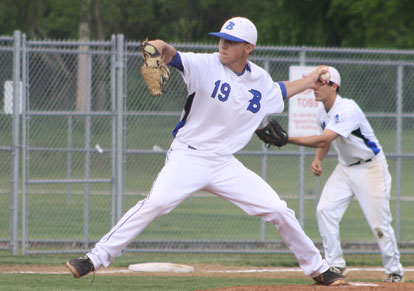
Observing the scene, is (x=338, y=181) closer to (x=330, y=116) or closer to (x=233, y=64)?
(x=330, y=116)

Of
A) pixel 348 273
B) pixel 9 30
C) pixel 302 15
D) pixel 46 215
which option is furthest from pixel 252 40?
pixel 302 15

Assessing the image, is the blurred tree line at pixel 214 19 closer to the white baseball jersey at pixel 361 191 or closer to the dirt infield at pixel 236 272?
the dirt infield at pixel 236 272

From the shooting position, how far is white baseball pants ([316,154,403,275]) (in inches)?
377

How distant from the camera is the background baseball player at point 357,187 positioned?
9.55 m

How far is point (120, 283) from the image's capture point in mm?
8688

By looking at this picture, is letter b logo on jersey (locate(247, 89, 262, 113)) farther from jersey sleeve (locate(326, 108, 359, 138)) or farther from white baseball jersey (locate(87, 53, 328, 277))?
jersey sleeve (locate(326, 108, 359, 138))

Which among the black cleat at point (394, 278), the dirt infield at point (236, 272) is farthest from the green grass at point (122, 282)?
the black cleat at point (394, 278)

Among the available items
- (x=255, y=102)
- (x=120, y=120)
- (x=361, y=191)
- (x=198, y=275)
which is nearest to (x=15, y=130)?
(x=120, y=120)

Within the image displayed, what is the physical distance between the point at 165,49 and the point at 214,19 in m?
30.0

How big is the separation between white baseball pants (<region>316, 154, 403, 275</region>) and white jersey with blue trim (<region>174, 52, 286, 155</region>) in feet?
8.85

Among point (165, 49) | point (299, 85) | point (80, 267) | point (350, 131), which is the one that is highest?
point (165, 49)

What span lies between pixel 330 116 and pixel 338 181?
2.50 feet

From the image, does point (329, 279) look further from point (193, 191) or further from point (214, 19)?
point (214, 19)

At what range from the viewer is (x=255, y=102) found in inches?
288
